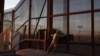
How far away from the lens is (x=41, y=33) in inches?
514

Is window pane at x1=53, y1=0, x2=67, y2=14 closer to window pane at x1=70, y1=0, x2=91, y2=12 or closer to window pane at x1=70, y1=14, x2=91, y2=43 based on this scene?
window pane at x1=70, y1=0, x2=91, y2=12

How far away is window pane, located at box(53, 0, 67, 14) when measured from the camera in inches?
465

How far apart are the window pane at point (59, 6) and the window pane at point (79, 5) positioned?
1.62ft

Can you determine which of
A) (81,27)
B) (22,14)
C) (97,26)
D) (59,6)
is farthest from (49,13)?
(97,26)

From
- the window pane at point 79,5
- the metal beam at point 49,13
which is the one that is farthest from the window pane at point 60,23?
the window pane at point 79,5

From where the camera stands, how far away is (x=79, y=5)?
11023mm

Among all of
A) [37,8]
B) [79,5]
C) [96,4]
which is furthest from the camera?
[37,8]

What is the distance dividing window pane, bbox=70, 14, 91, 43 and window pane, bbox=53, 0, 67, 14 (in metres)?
0.76

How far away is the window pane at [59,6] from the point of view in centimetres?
1181

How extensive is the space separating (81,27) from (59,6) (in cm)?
205

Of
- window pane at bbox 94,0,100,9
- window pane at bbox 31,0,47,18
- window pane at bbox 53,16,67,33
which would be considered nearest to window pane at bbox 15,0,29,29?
window pane at bbox 31,0,47,18

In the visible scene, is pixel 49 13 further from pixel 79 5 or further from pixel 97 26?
pixel 97 26

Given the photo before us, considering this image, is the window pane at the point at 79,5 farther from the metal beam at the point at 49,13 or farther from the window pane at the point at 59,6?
the metal beam at the point at 49,13

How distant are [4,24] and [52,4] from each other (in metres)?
4.89
